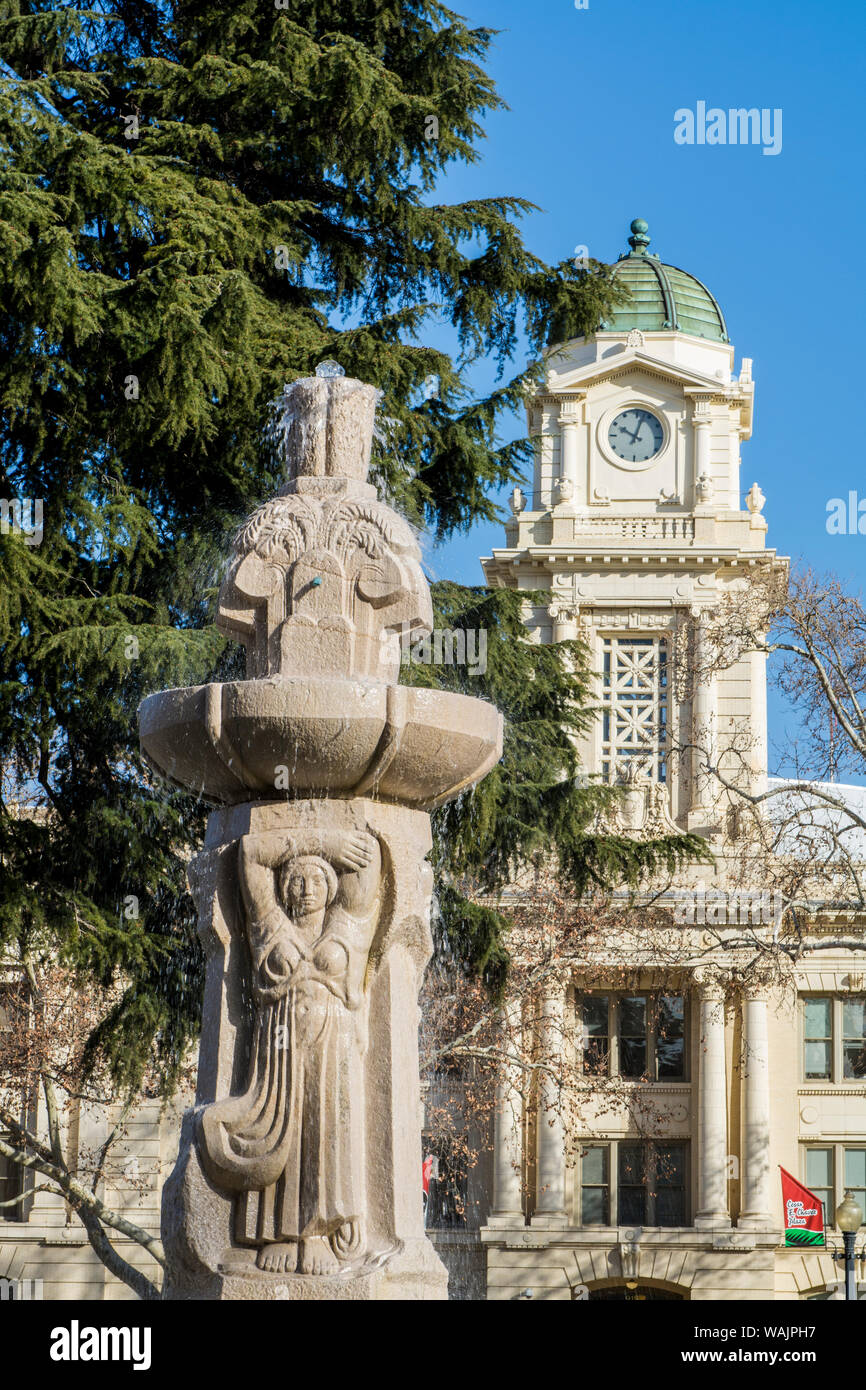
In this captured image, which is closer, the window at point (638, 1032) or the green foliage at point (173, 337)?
the green foliage at point (173, 337)

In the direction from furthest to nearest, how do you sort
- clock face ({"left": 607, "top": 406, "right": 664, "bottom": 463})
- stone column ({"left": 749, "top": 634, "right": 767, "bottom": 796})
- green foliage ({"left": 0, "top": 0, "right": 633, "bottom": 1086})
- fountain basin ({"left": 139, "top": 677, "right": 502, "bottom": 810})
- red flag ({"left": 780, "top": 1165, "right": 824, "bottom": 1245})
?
clock face ({"left": 607, "top": 406, "right": 664, "bottom": 463}), stone column ({"left": 749, "top": 634, "right": 767, "bottom": 796}), red flag ({"left": 780, "top": 1165, "right": 824, "bottom": 1245}), green foliage ({"left": 0, "top": 0, "right": 633, "bottom": 1086}), fountain basin ({"left": 139, "top": 677, "right": 502, "bottom": 810})

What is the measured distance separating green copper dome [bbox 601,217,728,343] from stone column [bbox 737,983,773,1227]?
16180 mm

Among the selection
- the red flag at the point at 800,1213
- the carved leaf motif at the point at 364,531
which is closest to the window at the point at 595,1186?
the red flag at the point at 800,1213

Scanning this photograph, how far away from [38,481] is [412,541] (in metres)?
8.38

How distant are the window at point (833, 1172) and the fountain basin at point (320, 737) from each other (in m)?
36.7

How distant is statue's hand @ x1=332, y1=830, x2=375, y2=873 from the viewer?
7805 millimetres

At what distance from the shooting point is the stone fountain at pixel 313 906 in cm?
748

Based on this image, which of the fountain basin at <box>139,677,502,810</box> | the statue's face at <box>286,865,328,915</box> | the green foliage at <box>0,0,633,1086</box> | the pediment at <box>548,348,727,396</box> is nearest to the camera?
the fountain basin at <box>139,677,502,810</box>

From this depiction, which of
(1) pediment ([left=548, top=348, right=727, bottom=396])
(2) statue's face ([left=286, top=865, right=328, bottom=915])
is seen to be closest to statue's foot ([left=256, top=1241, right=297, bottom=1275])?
(2) statue's face ([left=286, top=865, right=328, bottom=915])

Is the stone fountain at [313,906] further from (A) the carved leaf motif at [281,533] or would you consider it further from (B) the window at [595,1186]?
(B) the window at [595,1186]

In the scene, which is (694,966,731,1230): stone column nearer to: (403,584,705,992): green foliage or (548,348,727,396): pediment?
(548,348,727,396): pediment

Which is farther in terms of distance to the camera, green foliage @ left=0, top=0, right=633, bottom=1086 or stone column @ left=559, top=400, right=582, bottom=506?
stone column @ left=559, top=400, right=582, bottom=506

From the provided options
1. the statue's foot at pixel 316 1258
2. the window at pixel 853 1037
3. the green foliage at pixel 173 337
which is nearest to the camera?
the statue's foot at pixel 316 1258

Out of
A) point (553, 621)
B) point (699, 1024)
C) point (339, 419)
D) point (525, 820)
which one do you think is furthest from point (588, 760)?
point (339, 419)
